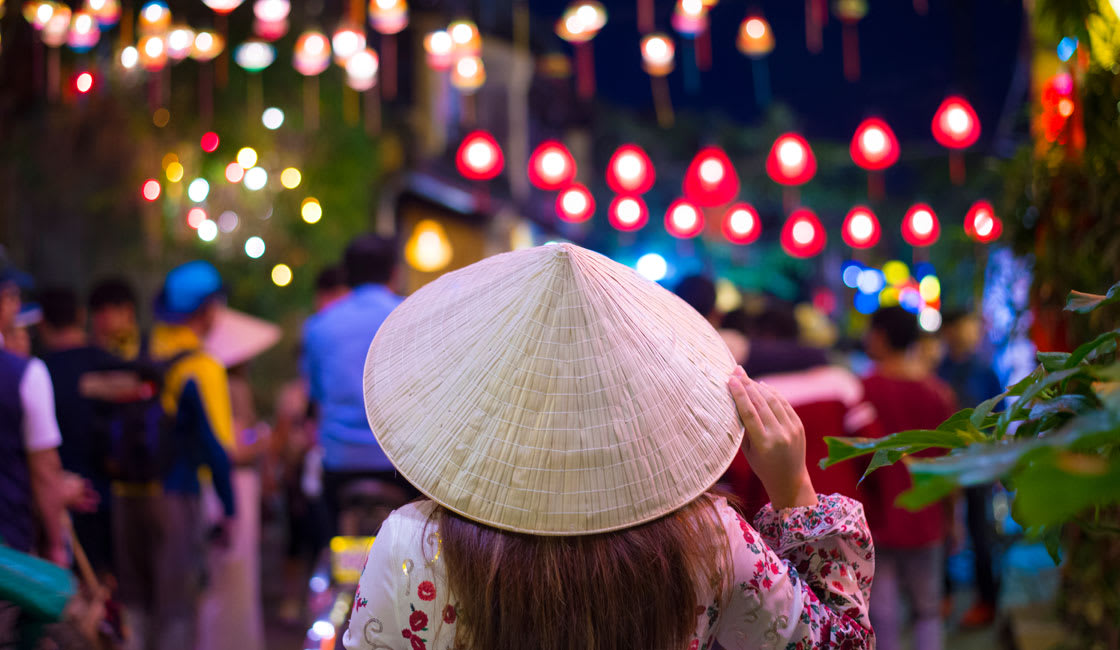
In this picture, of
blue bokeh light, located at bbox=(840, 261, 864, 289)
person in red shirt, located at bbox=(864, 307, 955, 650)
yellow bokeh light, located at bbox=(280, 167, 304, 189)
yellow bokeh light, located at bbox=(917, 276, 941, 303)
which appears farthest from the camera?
blue bokeh light, located at bbox=(840, 261, 864, 289)

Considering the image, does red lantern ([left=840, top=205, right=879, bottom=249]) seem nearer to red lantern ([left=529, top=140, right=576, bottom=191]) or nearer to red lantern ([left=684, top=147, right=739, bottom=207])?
red lantern ([left=684, top=147, right=739, bottom=207])

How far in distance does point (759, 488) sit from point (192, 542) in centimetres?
267

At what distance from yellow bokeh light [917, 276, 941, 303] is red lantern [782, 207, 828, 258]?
28.5 ft

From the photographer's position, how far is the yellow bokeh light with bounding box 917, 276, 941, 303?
61.9 feet

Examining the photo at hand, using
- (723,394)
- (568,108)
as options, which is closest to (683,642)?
(723,394)

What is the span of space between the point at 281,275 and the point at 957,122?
6.61m

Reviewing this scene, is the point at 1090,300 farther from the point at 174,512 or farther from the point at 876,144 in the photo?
the point at 876,144

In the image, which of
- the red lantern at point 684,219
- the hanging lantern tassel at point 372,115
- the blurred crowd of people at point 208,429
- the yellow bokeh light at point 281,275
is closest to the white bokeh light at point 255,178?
the yellow bokeh light at point 281,275

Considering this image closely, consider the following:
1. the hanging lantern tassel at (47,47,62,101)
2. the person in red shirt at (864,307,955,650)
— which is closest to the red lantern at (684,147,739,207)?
the person in red shirt at (864,307,955,650)

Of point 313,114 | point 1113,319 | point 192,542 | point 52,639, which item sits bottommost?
point 192,542

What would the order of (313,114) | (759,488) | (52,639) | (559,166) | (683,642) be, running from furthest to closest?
(313,114) → (559,166) → (759,488) → (52,639) → (683,642)

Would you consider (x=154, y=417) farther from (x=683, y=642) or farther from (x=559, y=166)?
(x=559, y=166)

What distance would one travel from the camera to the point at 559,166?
8.15 meters

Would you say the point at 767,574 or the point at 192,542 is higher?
the point at 767,574
